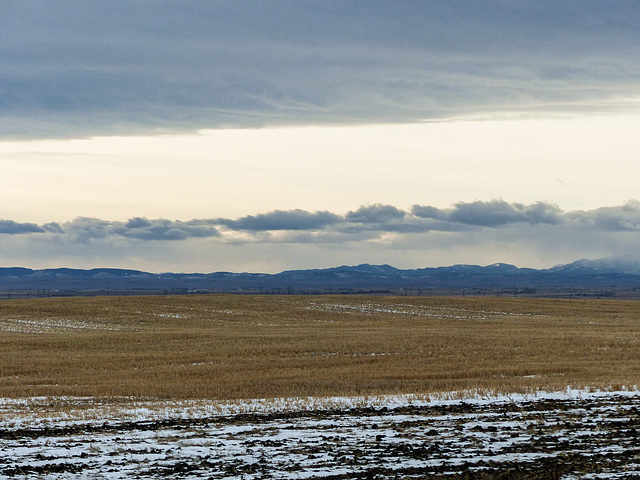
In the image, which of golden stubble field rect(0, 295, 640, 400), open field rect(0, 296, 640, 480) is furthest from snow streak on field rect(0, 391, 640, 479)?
golden stubble field rect(0, 295, 640, 400)

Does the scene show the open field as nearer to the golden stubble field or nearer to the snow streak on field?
the snow streak on field

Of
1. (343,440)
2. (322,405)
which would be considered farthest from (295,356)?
(343,440)

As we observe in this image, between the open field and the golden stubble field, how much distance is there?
0.51 ft

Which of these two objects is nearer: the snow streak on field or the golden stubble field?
the snow streak on field

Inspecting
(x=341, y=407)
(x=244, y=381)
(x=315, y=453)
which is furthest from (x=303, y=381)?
(x=315, y=453)

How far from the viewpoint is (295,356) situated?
37.4m

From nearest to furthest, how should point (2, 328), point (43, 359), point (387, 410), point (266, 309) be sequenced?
point (387, 410) < point (43, 359) < point (2, 328) < point (266, 309)

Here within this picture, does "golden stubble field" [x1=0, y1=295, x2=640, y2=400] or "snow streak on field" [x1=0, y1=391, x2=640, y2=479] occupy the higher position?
"snow streak on field" [x1=0, y1=391, x2=640, y2=479]

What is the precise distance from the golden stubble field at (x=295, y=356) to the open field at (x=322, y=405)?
16 centimetres

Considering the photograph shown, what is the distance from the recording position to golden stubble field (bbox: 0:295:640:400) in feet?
80.1

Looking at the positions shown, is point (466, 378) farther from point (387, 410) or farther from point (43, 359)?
point (43, 359)

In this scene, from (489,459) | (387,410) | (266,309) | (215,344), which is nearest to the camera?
(489,459)

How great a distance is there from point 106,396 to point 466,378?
1223cm

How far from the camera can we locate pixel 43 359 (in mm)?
36531
